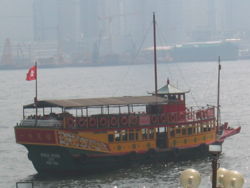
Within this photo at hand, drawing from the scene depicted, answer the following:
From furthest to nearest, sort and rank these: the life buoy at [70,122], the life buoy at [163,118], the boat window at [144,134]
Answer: the life buoy at [163,118] < the boat window at [144,134] < the life buoy at [70,122]

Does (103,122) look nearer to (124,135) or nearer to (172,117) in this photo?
(124,135)

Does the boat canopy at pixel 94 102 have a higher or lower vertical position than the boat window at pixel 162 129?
higher

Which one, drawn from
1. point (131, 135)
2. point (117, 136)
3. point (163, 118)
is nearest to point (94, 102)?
point (117, 136)

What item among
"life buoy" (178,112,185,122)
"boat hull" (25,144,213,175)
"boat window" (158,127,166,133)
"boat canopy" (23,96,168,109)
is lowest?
"boat hull" (25,144,213,175)

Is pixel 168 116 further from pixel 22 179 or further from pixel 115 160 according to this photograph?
pixel 22 179

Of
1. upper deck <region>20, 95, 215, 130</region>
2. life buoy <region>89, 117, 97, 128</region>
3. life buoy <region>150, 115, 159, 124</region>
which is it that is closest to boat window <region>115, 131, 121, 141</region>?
upper deck <region>20, 95, 215, 130</region>

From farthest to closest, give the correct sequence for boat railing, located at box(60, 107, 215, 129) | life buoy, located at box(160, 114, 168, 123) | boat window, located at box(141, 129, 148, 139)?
life buoy, located at box(160, 114, 168, 123) < boat window, located at box(141, 129, 148, 139) < boat railing, located at box(60, 107, 215, 129)

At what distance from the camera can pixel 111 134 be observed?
42.0 m

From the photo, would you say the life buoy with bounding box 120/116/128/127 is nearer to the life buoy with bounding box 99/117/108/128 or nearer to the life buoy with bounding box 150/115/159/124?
the life buoy with bounding box 99/117/108/128

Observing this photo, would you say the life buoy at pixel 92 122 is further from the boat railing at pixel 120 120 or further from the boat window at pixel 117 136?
the boat window at pixel 117 136

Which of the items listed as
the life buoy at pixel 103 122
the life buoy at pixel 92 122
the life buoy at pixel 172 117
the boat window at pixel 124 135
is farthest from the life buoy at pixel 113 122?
the life buoy at pixel 172 117

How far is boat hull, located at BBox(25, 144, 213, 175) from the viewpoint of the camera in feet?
134

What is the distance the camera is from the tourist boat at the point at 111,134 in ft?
134

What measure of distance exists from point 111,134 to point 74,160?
228cm
